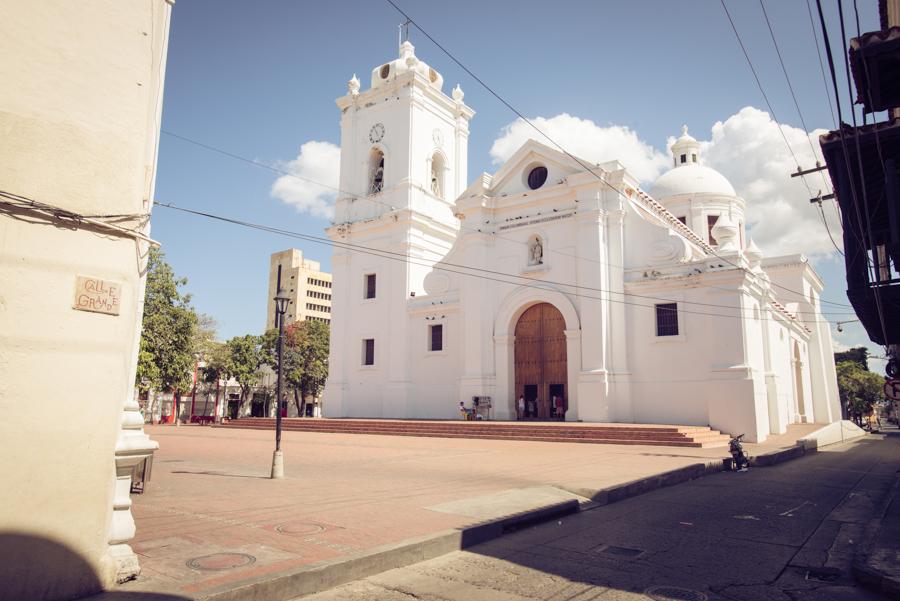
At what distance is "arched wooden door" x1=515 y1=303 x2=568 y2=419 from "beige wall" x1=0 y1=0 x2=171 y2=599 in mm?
22435

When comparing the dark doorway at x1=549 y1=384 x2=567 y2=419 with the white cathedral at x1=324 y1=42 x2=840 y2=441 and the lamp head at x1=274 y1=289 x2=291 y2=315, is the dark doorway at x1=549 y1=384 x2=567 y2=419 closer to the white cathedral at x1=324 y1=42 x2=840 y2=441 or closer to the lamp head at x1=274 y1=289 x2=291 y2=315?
the white cathedral at x1=324 y1=42 x2=840 y2=441

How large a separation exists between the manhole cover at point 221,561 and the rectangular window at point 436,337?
23.9 meters

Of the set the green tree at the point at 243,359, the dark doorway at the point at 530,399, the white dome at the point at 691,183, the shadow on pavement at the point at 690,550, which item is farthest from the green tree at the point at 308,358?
the shadow on pavement at the point at 690,550

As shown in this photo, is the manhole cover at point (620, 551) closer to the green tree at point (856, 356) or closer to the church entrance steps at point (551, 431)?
the church entrance steps at point (551, 431)

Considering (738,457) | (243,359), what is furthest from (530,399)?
(243,359)

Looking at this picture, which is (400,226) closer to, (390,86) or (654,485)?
(390,86)

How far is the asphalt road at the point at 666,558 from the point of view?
5160mm

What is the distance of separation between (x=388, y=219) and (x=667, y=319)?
15.1 m

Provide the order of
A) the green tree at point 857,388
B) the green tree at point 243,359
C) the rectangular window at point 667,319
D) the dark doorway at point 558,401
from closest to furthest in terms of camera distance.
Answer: the rectangular window at point 667,319 < the dark doorway at point 558,401 < the green tree at point 243,359 < the green tree at point 857,388

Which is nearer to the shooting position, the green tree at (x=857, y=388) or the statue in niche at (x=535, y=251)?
the statue in niche at (x=535, y=251)

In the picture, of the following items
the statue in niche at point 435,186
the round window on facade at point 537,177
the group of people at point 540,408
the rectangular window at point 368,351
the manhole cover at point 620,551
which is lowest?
the manhole cover at point 620,551

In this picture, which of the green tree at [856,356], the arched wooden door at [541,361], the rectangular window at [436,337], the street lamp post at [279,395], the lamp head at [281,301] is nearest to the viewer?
the street lamp post at [279,395]

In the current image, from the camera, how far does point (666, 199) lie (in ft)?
126

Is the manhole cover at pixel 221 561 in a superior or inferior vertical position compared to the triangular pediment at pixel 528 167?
inferior
